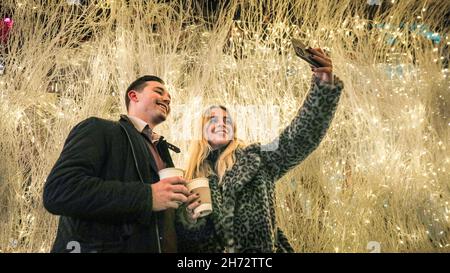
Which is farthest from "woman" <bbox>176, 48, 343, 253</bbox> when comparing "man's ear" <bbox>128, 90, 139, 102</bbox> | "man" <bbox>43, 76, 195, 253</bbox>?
"man's ear" <bbox>128, 90, 139, 102</bbox>

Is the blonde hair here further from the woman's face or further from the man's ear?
the man's ear

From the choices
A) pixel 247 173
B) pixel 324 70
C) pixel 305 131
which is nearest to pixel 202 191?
pixel 247 173

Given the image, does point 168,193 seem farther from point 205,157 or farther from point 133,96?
point 133,96

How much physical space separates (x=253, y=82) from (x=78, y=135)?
3.56 ft

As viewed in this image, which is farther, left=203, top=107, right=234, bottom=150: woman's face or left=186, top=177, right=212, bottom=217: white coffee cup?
left=203, top=107, right=234, bottom=150: woman's face

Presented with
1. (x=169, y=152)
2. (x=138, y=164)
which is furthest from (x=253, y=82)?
(x=138, y=164)

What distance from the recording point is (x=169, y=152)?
1.68 metres

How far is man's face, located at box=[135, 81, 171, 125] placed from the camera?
1700mm

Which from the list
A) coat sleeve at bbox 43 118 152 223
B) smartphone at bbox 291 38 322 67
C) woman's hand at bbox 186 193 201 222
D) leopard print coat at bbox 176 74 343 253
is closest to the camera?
coat sleeve at bbox 43 118 152 223

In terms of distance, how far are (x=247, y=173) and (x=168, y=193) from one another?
401 millimetres

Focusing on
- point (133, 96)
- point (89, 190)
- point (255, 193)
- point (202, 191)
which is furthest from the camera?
point (133, 96)

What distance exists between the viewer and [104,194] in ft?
4.46

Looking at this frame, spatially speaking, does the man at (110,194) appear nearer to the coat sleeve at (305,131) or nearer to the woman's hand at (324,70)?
the coat sleeve at (305,131)

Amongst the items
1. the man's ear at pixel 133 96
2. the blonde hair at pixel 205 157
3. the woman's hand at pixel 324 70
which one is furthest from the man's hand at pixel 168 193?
the woman's hand at pixel 324 70
